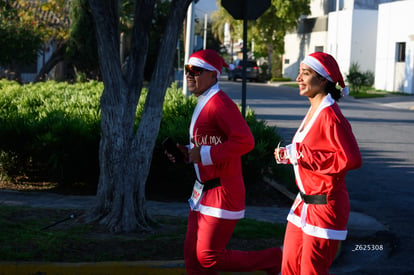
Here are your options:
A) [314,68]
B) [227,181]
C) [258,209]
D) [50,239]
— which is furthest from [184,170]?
[314,68]

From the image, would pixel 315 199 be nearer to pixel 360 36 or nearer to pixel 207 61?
pixel 207 61

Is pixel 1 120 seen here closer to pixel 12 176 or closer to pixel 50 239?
pixel 12 176

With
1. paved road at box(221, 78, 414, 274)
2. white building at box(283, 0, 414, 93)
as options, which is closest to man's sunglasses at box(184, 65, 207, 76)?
paved road at box(221, 78, 414, 274)

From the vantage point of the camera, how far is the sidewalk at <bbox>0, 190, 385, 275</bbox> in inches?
242

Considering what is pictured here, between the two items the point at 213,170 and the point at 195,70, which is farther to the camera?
the point at 195,70

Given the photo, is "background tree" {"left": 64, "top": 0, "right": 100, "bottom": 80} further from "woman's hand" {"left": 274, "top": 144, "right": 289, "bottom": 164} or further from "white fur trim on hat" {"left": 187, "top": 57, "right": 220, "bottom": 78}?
"woman's hand" {"left": 274, "top": 144, "right": 289, "bottom": 164}

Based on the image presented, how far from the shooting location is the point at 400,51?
141ft

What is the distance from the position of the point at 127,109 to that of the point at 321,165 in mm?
3464

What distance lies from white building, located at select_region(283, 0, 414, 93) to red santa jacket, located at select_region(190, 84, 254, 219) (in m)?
36.7

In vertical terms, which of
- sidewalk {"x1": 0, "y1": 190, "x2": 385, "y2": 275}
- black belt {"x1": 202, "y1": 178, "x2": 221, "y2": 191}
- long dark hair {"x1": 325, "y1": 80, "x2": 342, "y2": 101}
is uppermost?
long dark hair {"x1": 325, "y1": 80, "x2": 342, "y2": 101}

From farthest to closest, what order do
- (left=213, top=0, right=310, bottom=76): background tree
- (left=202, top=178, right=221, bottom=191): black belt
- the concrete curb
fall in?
(left=213, top=0, right=310, bottom=76): background tree < the concrete curb < (left=202, top=178, right=221, bottom=191): black belt

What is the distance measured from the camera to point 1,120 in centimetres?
1078

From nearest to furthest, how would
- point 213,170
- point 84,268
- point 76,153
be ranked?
point 213,170 → point 84,268 → point 76,153

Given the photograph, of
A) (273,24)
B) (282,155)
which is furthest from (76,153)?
(273,24)
